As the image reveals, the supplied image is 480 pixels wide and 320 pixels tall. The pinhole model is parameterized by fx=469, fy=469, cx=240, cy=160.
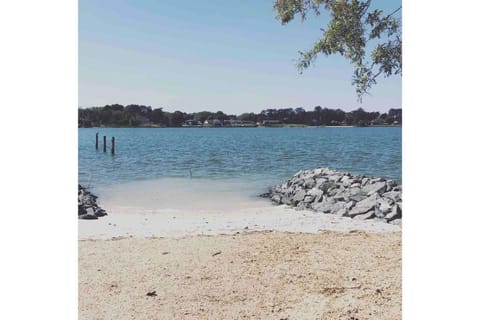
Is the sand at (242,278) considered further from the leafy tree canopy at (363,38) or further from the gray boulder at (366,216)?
the leafy tree canopy at (363,38)

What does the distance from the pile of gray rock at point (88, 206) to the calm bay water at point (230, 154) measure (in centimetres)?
12

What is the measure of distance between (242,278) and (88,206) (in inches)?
66.2

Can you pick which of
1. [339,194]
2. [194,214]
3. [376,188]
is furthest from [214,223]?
[376,188]

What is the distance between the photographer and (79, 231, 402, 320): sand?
2.29 metres

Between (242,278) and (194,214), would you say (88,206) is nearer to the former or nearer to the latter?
(194,214)

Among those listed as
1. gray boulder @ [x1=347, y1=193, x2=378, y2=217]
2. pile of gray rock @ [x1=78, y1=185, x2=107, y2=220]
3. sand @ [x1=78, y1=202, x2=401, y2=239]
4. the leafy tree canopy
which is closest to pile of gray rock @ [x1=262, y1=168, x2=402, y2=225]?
gray boulder @ [x1=347, y1=193, x2=378, y2=217]

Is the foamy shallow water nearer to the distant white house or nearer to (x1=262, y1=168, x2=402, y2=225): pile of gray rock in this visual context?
(x1=262, y1=168, x2=402, y2=225): pile of gray rock

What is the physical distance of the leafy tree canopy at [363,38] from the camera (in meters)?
2.67

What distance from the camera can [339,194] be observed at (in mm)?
→ 3900

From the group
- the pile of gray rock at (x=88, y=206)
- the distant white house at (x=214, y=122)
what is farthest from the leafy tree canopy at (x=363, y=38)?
the pile of gray rock at (x=88, y=206)

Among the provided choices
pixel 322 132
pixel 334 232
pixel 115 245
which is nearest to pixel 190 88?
pixel 322 132
